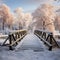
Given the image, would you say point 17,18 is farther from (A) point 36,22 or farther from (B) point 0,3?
(A) point 36,22

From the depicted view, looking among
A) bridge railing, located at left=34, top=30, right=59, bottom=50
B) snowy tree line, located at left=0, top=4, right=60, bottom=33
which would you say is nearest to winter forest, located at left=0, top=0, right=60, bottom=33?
snowy tree line, located at left=0, top=4, right=60, bottom=33

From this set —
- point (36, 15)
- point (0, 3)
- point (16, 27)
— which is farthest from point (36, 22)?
point (16, 27)

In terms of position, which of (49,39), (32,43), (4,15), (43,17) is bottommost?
(32,43)

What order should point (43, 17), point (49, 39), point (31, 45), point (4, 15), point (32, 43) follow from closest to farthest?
point (31, 45) → point (32, 43) → point (49, 39) → point (43, 17) → point (4, 15)

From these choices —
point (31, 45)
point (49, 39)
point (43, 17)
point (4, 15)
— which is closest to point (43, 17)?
point (43, 17)

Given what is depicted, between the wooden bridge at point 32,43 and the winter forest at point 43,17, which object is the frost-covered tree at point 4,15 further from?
the wooden bridge at point 32,43

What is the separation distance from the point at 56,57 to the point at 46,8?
179 feet

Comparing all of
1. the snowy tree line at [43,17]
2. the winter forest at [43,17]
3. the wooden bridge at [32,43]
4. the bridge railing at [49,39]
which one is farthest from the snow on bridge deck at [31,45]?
the snowy tree line at [43,17]

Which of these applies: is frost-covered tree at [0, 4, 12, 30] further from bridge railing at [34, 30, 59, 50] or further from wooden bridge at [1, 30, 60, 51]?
wooden bridge at [1, 30, 60, 51]

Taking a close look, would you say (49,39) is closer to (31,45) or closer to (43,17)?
(31,45)

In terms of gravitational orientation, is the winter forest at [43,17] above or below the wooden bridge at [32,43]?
above

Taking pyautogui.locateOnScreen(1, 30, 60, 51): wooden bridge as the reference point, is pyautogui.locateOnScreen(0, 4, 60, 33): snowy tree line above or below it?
above

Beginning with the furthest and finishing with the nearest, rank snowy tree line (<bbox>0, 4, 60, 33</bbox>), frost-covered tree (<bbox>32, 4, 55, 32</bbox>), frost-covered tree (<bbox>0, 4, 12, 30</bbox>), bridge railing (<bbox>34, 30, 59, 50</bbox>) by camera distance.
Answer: frost-covered tree (<bbox>0, 4, 12, 30</bbox>)
snowy tree line (<bbox>0, 4, 60, 33</bbox>)
frost-covered tree (<bbox>32, 4, 55, 32</bbox>)
bridge railing (<bbox>34, 30, 59, 50</bbox>)

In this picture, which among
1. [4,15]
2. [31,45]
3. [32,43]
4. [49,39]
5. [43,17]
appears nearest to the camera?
[31,45]
